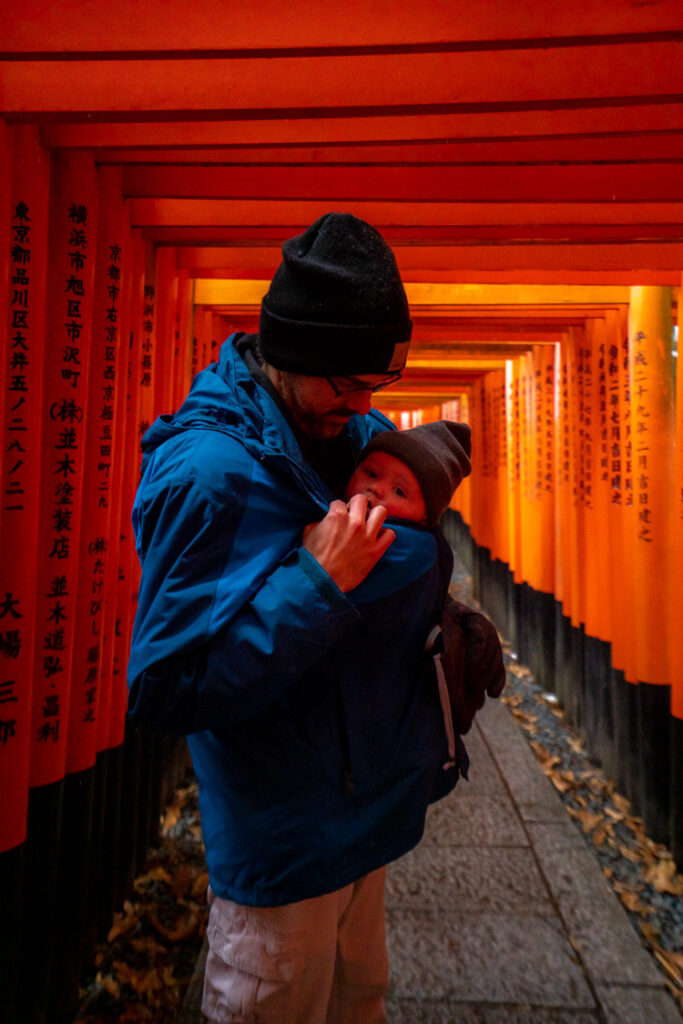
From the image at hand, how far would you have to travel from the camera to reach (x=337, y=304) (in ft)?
4.85

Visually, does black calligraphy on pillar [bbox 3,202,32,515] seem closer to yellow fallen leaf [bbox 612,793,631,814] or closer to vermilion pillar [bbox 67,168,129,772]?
vermilion pillar [bbox 67,168,129,772]

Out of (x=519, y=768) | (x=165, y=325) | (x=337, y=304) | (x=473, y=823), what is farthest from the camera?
(x=519, y=768)

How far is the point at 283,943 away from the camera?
1.53 metres

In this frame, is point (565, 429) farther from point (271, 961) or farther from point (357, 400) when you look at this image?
point (271, 961)

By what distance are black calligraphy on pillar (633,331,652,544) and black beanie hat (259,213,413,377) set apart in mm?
3507

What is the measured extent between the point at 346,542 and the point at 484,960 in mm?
2946

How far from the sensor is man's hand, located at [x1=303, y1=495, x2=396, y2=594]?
135cm

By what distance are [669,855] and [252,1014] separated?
12.7 ft

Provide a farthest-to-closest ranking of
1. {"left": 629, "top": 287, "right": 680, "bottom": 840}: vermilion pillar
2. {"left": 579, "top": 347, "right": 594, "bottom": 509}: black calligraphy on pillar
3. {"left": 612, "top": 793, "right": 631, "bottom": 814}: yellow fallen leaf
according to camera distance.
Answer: {"left": 579, "top": 347, "right": 594, "bottom": 509}: black calligraphy on pillar, {"left": 612, "top": 793, "right": 631, "bottom": 814}: yellow fallen leaf, {"left": 629, "top": 287, "right": 680, "bottom": 840}: vermilion pillar

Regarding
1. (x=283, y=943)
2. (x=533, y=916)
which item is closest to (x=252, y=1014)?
(x=283, y=943)

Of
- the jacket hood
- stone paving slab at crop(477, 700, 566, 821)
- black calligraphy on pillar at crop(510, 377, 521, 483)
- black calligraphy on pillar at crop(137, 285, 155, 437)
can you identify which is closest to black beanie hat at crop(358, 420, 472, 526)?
the jacket hood

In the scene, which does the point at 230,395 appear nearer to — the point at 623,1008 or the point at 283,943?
the point at 283,943

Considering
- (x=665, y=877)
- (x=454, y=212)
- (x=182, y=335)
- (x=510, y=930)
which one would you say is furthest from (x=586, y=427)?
(x=510, y=930)

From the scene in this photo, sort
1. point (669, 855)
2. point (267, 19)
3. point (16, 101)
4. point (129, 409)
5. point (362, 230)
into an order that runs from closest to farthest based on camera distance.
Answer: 1. point (362, 230)
2. point (267, 19)
3. point (16, 101)
4. point (129, 409)
5. point (669, 855)
